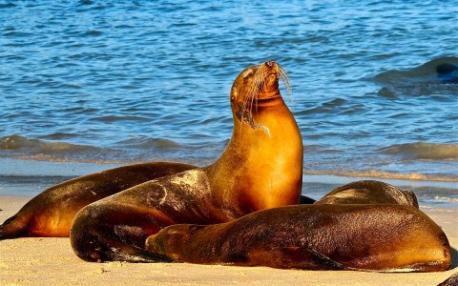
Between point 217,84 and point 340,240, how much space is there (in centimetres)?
992

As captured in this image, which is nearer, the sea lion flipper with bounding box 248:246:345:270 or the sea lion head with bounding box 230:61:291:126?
the sea lion flipper with bounding box 248:246:345:270

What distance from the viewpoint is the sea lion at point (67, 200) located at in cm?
710

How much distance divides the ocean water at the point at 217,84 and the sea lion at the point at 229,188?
2.24 m

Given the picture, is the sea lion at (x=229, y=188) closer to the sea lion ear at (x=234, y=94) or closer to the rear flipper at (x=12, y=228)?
the sea lion ear at (x=234, y=94)

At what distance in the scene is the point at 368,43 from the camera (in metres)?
19.1

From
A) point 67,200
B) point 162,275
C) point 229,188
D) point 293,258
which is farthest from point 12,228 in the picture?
point 293,258

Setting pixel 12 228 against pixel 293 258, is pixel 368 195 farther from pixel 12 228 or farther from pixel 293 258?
pixel 12 228

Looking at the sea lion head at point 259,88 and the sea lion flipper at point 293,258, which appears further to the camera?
the sea lion head at point 259,88

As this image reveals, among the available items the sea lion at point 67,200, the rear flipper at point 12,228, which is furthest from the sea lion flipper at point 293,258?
the rear flipper at point 12,228

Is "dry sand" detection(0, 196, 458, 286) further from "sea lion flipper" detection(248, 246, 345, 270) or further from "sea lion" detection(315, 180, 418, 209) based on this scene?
"sea lion" detection(315, 180, 418, 209)

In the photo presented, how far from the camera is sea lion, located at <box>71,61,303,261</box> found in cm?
629

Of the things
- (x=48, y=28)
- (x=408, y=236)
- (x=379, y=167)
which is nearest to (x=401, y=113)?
(x=379, y=167)

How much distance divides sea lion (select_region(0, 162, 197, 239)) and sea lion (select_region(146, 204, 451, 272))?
1.51 meters

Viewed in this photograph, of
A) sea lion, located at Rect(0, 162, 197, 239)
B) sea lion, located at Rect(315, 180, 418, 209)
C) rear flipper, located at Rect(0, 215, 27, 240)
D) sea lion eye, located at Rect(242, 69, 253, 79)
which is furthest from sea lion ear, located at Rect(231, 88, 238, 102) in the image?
rear flipper, located at Rect(0, 215, 27, 240)
